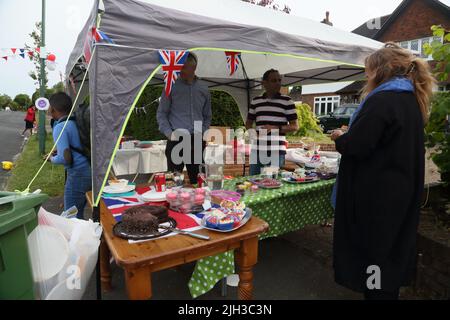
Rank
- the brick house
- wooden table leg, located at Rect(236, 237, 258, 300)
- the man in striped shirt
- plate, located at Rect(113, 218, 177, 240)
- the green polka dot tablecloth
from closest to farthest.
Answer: plate, located at Rect(113, 218, 177, 240)
wooden table leg, located at Rect(236, 237, 258, 300)
the green polka dot tablecloth
the man in striped shirt
the brick house

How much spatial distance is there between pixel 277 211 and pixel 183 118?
4.81 feet

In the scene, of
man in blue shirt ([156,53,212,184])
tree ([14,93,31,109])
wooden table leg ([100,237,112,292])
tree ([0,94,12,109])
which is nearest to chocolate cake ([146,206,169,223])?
wooden table leg ([100,237,112,292])

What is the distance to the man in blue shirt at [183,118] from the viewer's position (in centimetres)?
321

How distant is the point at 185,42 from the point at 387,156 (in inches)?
59.9

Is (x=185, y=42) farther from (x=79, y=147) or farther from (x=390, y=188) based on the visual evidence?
(x=390, y=188)

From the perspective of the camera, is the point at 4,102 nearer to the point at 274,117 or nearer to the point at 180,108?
the point at 180,108

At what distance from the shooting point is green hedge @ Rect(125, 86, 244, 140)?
29.3 feet

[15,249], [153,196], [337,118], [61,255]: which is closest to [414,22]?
[337,118]

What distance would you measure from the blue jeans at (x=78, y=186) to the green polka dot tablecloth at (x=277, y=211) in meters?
1.23

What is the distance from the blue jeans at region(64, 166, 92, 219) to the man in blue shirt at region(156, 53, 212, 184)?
888mm

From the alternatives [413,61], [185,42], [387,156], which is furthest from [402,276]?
[185,42]

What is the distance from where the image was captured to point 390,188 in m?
1.81

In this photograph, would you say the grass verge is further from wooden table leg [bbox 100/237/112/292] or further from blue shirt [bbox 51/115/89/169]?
wooden table leg [bbox 100/237/112/292]

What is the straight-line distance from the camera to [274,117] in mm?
3555
